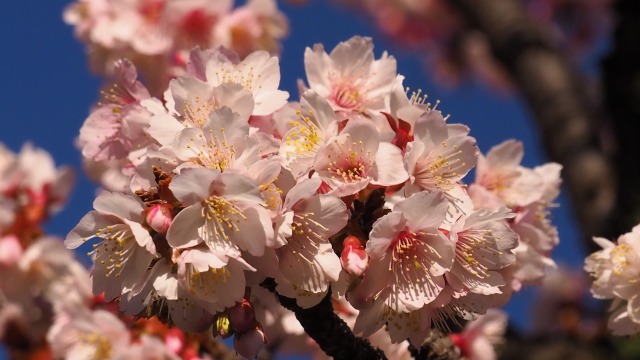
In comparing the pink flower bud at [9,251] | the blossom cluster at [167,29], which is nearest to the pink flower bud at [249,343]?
the blossom cluster at [167,29]

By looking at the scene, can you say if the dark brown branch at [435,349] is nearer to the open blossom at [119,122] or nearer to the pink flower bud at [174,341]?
the open blossom at [119,122]

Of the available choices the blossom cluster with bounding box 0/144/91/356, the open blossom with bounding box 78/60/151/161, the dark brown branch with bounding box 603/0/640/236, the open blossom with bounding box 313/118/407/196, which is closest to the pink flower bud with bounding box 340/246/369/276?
the open blossom with bounding box 313/118/407/196

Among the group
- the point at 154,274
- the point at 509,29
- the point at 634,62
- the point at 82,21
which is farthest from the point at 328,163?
the point at 509,29

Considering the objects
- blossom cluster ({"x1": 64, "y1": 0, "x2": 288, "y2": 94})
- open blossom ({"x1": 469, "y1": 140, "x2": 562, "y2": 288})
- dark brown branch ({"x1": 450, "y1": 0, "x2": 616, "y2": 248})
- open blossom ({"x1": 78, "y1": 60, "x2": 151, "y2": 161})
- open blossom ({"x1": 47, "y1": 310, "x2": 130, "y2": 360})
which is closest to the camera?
open blossom ({"x1": 78, "y1": 60, "x2": 151, "y2": 161})

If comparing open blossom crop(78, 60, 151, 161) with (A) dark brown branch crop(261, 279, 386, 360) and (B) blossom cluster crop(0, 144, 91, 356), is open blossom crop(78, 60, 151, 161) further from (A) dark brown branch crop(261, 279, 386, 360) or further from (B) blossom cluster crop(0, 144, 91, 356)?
(B) blossom cluster crop(0, 144, 91, 356)

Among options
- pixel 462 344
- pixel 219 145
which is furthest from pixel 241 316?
pixel 462 344

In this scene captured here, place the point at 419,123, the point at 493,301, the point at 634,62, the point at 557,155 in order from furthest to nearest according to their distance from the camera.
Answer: the point at 557,155
the point at 634,62
the point at 493,301
the point at 419,123

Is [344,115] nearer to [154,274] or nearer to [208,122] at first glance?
[208,122]
